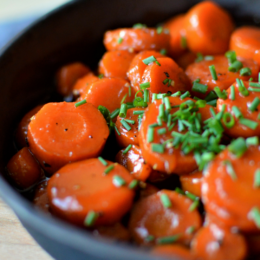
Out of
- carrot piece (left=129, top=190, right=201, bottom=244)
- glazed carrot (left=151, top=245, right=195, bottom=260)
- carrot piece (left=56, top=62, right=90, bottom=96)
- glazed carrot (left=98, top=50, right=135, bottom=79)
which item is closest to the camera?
glazed carrot (left=151, top=245, right=195, bottom=260)

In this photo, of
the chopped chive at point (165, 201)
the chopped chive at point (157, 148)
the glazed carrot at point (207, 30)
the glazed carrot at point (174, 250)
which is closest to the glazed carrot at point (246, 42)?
the glazed carrot at point (207, 30)

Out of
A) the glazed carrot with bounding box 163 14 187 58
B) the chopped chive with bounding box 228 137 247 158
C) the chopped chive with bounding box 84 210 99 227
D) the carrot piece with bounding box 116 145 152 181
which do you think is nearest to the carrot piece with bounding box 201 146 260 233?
the chopped chive with bounding box 228 137 247 158

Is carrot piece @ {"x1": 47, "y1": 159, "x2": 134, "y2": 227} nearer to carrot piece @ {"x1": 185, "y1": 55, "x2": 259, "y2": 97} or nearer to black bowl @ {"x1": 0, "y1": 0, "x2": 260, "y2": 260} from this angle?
black bowl @ {"x1": 0, "y1": 0, "x2": 260, "y2": 260}

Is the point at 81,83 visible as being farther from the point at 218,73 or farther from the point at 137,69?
the point at 218,73

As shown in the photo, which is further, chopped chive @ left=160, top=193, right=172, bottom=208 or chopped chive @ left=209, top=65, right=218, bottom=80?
A: chopped chive @ left=209, top=65, right=218, bottom=80

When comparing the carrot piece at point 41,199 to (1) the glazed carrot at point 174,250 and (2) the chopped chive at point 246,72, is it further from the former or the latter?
(2) the chopped chive at point 246,72

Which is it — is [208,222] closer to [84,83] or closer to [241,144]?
[241,144]
